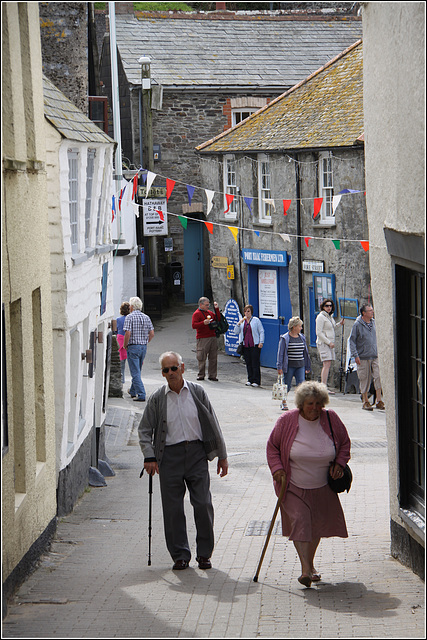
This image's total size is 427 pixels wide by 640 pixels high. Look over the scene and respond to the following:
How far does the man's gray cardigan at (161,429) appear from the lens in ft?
25.9

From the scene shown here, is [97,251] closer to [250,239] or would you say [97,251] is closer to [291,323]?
[291,323]

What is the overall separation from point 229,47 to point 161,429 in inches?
1063

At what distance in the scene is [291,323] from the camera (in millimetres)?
17469

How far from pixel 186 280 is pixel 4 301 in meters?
26.5

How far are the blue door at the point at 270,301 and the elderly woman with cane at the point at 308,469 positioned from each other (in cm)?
1702

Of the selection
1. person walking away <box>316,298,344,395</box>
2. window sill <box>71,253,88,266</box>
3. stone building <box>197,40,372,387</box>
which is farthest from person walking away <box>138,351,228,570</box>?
stone building <box>197,40,372,387</box>

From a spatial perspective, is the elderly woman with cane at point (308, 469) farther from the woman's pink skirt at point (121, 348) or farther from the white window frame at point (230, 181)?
the white window frame at point (230, 181)

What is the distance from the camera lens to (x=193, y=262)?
1305 inches

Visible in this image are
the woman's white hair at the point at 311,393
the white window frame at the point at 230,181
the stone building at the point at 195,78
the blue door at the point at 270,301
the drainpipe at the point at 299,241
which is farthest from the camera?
the stone building at the point at 195,78

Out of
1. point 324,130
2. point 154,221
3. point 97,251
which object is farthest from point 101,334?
point 154,221

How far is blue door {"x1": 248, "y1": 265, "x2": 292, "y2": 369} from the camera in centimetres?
2448

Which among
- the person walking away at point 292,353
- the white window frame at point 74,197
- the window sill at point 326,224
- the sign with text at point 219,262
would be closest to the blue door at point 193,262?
the sign with text at point 219,262

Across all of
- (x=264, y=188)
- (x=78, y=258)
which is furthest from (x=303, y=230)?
(x=78, y=258)

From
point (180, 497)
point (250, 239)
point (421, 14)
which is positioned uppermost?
point (421, 14)
